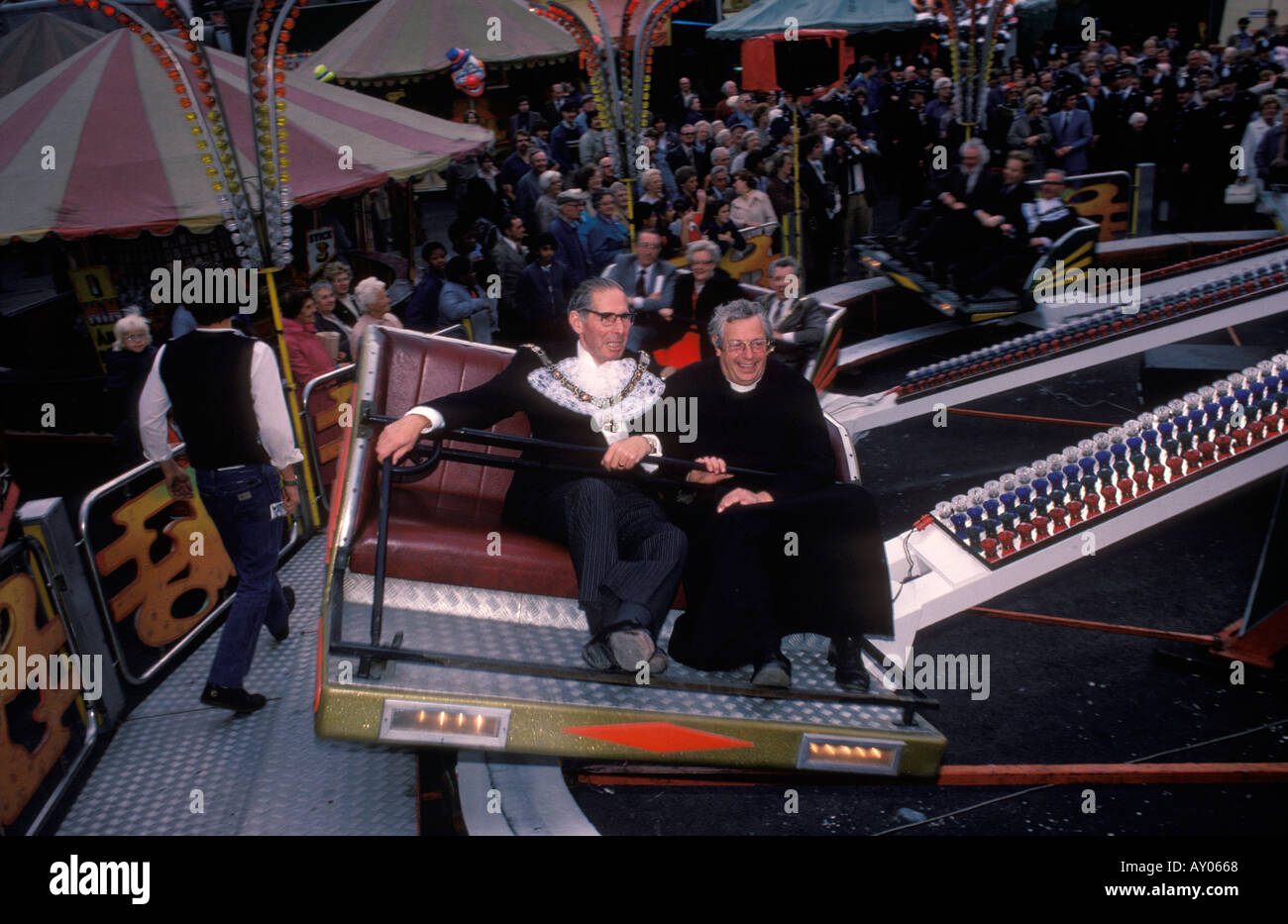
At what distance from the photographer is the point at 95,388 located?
9.96m

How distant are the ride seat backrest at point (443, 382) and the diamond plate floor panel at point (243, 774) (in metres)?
1.16

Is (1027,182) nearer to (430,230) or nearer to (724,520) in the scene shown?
(724,520)

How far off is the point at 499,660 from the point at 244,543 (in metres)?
1.71

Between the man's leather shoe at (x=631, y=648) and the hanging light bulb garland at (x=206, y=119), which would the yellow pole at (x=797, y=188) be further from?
the man's leather shoe at (x=631, y=648)

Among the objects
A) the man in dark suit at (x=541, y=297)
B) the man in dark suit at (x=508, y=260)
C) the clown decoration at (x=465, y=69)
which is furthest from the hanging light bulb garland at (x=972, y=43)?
the clown decoration at (x=465, y=69)

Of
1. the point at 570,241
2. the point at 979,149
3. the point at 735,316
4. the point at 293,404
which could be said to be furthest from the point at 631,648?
the point at 979,149

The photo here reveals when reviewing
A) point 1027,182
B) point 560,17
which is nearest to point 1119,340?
point 1027,182

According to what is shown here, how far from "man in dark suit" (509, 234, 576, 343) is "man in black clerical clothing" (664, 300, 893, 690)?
14.9 ft

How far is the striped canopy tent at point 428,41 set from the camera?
67.6 ft

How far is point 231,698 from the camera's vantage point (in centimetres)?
434

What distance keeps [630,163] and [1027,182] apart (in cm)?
414

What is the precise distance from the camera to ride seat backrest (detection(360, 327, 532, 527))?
4250mm

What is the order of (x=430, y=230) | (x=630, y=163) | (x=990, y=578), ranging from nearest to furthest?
(x=990, y=578) < (x=630, y=163) < (x=430, y=230)

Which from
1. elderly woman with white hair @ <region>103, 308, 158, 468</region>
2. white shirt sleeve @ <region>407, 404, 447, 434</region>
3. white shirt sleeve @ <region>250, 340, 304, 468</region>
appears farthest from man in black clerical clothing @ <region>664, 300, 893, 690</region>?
elderly woman with white hair @ <region>103, 308, 158, 468</region>
